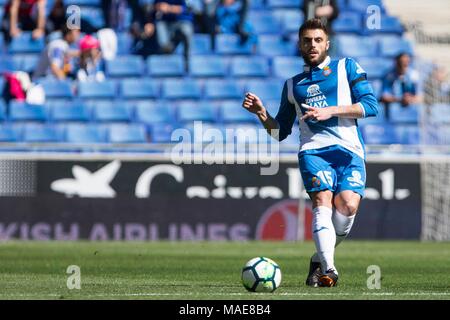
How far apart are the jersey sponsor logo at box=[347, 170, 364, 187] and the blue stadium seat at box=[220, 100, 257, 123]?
12.0 metres

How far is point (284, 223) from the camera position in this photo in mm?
18797

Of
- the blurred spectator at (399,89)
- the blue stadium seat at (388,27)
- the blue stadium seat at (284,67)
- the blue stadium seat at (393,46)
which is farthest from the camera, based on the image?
the blue stadium seat at (388,27)

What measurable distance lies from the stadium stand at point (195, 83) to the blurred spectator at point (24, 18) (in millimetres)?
233

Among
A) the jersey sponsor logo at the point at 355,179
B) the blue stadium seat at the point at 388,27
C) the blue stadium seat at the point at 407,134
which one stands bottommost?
the blue stadium seat at the point at 407,134

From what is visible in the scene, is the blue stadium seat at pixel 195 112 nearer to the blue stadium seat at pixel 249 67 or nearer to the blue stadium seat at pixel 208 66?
the blue stadium seat at pixel 208 66

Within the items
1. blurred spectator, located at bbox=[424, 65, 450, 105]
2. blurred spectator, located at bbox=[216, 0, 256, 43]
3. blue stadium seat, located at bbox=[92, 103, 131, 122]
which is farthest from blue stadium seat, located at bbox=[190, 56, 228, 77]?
blurred spectator, located at bbox=[424, 65, 450, 105]

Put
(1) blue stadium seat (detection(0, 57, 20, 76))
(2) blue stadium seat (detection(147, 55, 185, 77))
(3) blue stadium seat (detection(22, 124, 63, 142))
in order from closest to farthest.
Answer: (3) blue stadium seat (detection(22, 124, 63, 142))
(2) blue stadium seat (detection(147, 55, 185, 77))
(1) blue stadium seat (detection(0, 57, 20, 76))

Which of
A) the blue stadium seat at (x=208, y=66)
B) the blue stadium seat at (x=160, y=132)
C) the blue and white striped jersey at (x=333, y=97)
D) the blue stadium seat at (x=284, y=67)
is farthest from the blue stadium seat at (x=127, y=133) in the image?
the blue and white striped jersey at (x=333, y=97)

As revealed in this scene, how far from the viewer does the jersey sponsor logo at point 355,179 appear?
31.1 feet

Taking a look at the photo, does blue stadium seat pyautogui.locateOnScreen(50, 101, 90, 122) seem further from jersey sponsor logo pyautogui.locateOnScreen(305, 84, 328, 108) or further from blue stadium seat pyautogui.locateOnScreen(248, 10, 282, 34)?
jersey sponsor logo pyautogui.locateOnScreen(305, 84, 328, 108)

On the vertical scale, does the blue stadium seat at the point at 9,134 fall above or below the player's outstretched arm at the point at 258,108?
below

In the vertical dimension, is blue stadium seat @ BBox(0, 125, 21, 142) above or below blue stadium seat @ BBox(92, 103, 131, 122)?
below

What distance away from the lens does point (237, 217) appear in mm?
18625

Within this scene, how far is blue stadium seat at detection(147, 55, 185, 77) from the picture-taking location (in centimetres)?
2270
